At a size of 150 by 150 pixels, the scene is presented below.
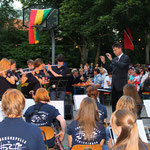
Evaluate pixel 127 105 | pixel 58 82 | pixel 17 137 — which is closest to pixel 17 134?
pixel 17 137

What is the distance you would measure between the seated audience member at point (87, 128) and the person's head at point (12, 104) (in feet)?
3.78

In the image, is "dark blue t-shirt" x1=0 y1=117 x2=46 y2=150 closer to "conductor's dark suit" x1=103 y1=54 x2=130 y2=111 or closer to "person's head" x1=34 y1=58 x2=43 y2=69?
"conductor's dark suit" x1=103 y1=54 x2=130 y2=111

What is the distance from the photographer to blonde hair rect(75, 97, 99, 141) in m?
3.34

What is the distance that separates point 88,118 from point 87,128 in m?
0.13

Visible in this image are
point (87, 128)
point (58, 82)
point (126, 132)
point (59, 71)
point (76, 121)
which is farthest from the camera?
point (59, 71)

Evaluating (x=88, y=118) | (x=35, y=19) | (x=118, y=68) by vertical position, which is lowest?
(x=88, y=118)

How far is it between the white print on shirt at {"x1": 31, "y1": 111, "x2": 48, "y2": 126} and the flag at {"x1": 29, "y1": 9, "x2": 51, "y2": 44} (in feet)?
35.3

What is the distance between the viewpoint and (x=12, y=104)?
8.00ft

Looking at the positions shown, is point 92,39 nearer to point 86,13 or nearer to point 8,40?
point 86,13

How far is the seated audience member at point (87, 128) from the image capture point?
3342mm

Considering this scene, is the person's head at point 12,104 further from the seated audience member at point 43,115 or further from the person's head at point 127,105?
the person's head at point 127,105

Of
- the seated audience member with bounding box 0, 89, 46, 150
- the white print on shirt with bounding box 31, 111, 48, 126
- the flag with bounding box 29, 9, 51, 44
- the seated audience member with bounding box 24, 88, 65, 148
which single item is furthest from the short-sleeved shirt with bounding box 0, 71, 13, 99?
the flag with bounding box 29, 9, 51, 44

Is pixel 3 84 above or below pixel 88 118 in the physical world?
above

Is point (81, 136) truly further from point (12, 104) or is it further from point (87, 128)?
point (12, 104)
